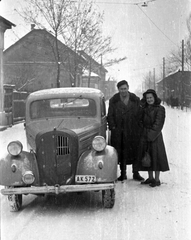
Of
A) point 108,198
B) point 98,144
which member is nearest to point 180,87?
point 98,144

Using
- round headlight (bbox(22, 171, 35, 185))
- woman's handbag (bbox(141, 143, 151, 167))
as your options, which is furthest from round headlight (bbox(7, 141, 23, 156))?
woman's handbag (bbox(141, 143, 151, 167))

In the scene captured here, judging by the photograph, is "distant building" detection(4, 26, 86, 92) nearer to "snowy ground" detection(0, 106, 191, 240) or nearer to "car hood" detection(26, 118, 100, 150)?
"car hood" detection(26, 118, 100, 150)

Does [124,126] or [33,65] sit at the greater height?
[33,65]

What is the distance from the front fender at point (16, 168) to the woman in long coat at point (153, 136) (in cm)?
205

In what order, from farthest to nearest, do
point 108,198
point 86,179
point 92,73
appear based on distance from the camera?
point 92,73
point 108,198
point 86,179

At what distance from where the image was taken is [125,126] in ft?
22.1

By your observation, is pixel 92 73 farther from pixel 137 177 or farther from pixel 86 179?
pixel 86 179

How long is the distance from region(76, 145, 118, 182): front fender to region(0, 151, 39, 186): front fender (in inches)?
25.0

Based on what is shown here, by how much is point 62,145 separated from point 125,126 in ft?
6.17

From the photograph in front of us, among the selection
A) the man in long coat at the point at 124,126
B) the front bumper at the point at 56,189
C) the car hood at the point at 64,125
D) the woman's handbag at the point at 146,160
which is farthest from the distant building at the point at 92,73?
the front bumper at the point at 56,189

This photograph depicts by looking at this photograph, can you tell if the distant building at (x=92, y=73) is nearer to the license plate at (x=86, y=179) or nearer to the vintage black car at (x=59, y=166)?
the vintage black car at (x=59, y=166)

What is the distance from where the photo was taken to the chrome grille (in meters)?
5.14

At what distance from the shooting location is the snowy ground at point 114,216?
4.18m

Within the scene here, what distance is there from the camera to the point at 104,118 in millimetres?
6699
